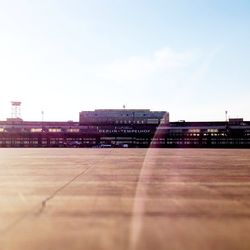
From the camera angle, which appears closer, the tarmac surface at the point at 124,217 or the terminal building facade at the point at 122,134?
the tarmac surface at the point at 124,217

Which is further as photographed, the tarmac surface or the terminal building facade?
the terminal building facade

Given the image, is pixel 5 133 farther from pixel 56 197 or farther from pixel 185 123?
pixel 56 197

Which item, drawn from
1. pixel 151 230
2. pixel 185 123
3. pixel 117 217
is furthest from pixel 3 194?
pixel 185 123

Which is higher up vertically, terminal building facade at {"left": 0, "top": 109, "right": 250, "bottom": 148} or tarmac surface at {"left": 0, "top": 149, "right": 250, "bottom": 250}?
terminal building facade at {"left": 0, "top": 109, "right": 250, "bottom": 148}

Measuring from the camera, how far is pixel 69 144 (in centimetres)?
16288

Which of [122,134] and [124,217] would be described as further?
[122,134]

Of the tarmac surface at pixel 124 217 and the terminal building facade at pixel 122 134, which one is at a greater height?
the terminal building facade at pixel 122 134

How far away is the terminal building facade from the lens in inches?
6309

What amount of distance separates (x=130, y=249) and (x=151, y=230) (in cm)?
178

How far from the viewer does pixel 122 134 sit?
173 metres

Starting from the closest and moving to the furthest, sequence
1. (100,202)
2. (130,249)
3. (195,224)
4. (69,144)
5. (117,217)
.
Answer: (130,249) < (195,224) < (117,217) < (100,202) < (69,144)

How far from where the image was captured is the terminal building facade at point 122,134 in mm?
160250

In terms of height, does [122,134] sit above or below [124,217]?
above

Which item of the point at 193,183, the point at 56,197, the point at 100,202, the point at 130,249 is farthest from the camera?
the point at 193,183
